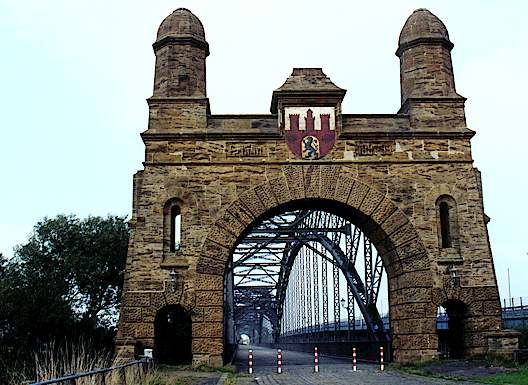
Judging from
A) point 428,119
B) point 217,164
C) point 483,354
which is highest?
point 428,119

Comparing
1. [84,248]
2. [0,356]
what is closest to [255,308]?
[84,248]

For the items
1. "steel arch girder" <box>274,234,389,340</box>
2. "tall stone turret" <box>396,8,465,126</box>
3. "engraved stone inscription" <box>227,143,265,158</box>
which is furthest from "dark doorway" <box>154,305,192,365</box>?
"tall stone turret" <box>396,8,465,126</box>

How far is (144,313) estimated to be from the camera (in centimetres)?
2109

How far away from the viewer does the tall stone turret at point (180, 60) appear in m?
23.1

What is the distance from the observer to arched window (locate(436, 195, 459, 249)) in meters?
22.2

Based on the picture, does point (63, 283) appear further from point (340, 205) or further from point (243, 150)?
point (340, 205)

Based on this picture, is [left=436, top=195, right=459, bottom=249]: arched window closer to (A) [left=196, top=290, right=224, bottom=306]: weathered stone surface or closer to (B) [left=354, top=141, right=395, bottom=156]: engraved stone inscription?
(B) [left=354, top=141, right=395, bottom=156]: engraved stone inscription

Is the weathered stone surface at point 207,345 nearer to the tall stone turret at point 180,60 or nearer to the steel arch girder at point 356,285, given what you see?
the steel arch girder at point 356,285

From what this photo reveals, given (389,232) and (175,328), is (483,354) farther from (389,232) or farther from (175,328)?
(175,328)

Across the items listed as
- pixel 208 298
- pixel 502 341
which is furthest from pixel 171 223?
pixel 502 341

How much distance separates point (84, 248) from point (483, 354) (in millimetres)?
16588

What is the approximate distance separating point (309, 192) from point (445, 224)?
4596 millimetres

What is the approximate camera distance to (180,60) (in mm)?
23234

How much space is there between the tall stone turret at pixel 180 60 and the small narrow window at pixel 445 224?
28.4ft
